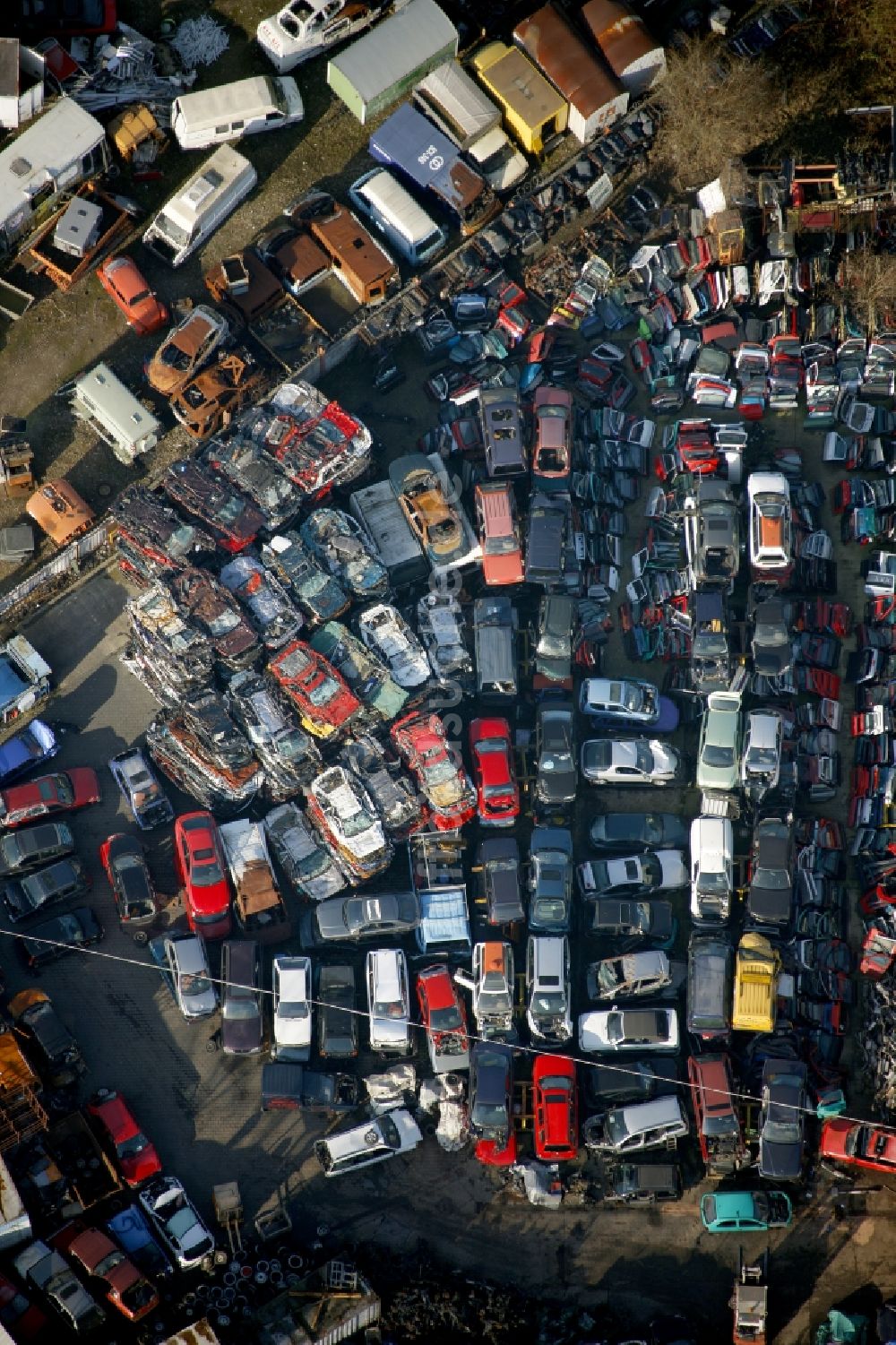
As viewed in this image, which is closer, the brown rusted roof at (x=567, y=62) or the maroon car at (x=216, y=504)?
the maroon car at (x=216, y=504)

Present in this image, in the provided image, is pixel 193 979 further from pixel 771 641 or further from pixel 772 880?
pixel 771 641

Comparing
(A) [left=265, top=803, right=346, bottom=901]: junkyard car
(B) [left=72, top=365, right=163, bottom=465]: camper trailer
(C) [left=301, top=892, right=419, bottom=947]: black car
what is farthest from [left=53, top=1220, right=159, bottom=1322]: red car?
(B) [left=72, top=365, right=163, bottom=465]: camper trailer

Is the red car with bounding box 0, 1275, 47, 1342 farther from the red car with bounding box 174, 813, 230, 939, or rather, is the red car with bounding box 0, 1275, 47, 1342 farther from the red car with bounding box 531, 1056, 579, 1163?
the red car with bounding box 531, 1056, 579, 1163

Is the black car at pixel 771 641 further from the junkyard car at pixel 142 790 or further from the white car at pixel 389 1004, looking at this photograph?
the junkyard car at pixel 142 790

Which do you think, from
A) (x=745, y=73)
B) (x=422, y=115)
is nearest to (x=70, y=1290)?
(x=422, y=115)

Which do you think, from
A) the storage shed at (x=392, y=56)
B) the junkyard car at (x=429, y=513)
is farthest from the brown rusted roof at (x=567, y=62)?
the junkyard car at (x=429, y=513)

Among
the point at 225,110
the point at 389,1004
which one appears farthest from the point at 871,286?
the point at 389,1004

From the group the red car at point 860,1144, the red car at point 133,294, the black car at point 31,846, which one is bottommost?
the red car at point 860,1144
